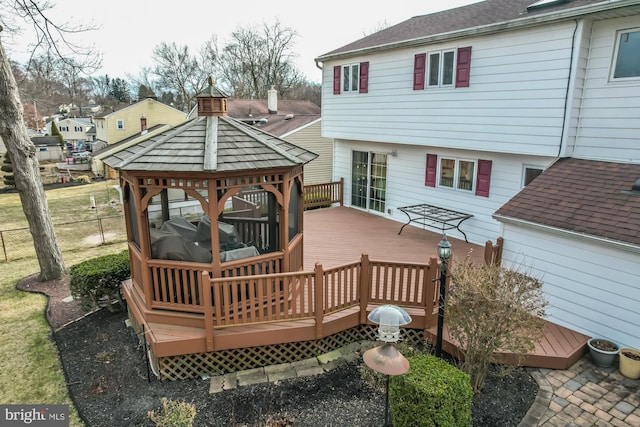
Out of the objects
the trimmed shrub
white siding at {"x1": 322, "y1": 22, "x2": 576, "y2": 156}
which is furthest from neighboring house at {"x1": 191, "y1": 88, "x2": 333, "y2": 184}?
the trimmed shrub

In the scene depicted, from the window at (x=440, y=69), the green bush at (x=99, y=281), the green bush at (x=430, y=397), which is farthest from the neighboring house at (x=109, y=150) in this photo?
the green bush at (x=430, y=397)

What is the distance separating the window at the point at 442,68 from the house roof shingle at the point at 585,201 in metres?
2.89

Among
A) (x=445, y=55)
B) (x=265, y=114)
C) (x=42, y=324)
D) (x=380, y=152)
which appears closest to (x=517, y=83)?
(x=445, y=55)

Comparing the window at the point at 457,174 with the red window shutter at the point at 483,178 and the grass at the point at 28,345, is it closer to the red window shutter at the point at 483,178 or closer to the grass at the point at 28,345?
the red window shutter at the point at 483,178

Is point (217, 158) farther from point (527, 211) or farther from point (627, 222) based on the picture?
point (627, 222)

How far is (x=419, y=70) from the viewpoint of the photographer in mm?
9414

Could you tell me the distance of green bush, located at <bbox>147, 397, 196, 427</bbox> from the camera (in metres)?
4.16

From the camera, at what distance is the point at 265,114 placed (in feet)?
85.0

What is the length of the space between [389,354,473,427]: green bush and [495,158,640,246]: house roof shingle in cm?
317

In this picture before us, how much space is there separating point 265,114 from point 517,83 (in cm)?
2019

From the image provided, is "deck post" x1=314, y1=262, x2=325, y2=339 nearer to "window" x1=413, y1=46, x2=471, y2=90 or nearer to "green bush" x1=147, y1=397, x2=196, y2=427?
"green bush" x1=147, y1=397, x2=196, y2=427

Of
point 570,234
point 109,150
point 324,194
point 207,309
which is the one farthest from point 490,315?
point 109,150

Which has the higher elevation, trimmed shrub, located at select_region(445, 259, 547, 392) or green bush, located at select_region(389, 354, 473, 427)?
trimmed shrub, located at select_region(445, 259, 547, 392)

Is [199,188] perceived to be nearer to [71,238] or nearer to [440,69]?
[440,69]
